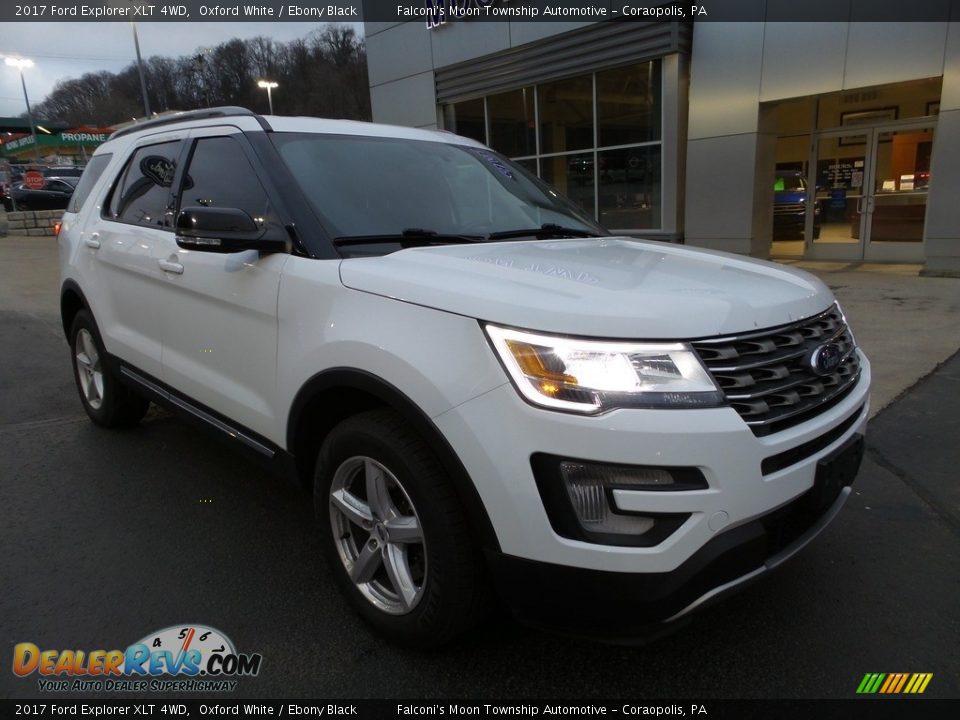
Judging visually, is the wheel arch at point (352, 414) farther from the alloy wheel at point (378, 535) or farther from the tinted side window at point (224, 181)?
the tinted side window at point (224, 181)

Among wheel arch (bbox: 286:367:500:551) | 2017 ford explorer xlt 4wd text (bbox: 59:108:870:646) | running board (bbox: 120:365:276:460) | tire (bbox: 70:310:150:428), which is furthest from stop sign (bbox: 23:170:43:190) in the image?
wheel arch (bbox: 286:367:500:551)

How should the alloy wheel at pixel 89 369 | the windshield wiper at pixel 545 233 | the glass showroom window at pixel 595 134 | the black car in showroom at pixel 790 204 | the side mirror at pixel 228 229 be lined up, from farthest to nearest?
1. the black car in showroom at pixel 790 204
2. the glass showroom window at pixel 595 134
3. the alloy wheel at pixel 89 369
4. the windshield wiper at pixel 545 233
5. the side mirror at pixel 228 229

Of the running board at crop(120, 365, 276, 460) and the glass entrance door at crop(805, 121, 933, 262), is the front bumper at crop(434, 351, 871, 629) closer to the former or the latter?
the running board at crop(120, 365, 276, 460)

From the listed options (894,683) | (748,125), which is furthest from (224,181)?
(748,125)

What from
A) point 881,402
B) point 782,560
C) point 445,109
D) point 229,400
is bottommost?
point 881,402

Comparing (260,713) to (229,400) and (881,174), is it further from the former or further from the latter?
(881,174)

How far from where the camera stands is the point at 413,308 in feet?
6.90

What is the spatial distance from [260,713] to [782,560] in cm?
167

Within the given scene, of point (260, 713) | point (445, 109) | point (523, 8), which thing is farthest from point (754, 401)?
point (445, 109)

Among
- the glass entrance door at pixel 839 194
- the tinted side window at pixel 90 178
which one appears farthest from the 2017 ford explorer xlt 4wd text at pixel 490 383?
the glass entrance door at pixel 839 194

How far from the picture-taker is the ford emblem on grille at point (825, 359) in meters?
2.13

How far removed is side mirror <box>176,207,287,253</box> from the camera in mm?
2553

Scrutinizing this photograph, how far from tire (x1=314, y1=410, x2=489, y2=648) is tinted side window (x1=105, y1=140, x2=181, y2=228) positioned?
1.85m

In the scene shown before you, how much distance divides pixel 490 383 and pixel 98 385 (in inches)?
150
